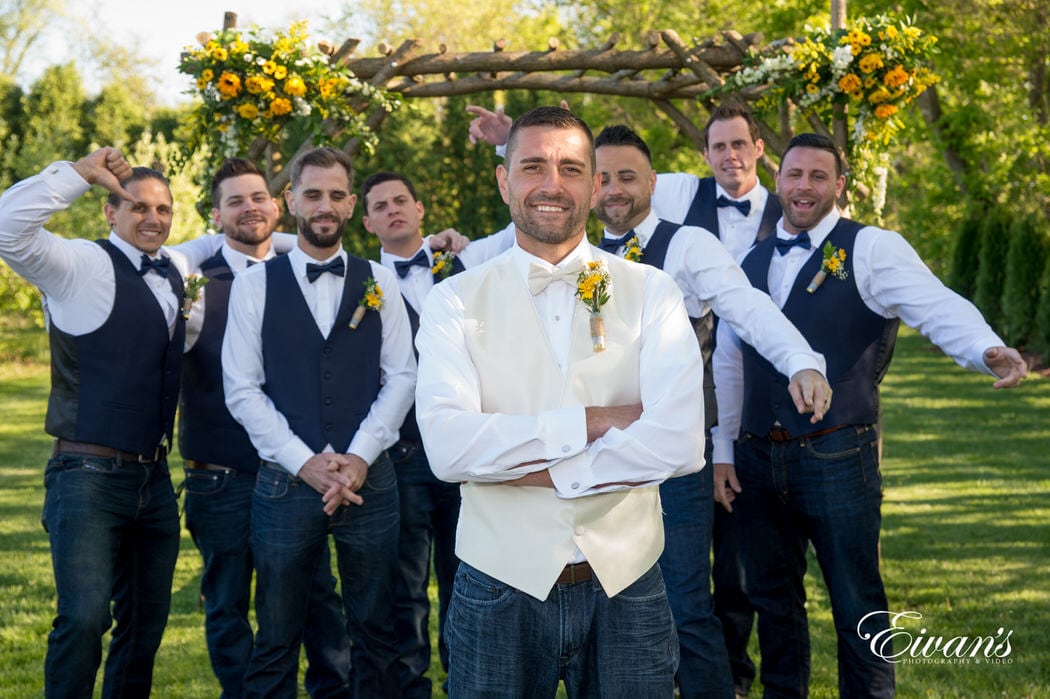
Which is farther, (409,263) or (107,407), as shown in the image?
(409,263)

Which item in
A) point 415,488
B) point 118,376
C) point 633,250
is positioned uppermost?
point 633,250

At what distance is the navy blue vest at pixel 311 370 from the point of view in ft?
14.6

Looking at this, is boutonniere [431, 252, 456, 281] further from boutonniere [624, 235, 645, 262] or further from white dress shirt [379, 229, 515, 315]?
boutonniere [624, 235, 645, 262]

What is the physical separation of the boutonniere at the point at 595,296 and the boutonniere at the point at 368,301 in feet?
5.72

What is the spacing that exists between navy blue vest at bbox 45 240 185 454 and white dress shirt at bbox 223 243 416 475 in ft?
Answer: 0.99

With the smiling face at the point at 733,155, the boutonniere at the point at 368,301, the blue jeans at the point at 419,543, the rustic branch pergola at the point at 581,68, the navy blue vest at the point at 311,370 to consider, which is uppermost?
the rustic branch pergola at the point at 581,68

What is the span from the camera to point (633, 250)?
4.51 metres

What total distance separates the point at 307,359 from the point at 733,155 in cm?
240

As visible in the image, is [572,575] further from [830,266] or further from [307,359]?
[830,266]

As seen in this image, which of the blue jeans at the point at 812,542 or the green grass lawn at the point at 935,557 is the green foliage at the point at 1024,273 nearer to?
the green grass lawn at the point at 935,557

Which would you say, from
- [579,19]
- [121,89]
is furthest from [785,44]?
[121,89]

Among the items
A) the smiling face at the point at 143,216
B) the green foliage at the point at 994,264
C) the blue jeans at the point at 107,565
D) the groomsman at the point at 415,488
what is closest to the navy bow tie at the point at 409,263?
the groomsman at the point at 415,488

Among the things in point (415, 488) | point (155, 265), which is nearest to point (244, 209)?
point (155, 265)

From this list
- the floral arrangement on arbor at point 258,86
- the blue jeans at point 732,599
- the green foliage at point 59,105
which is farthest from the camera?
the green foliage at point 59,105
